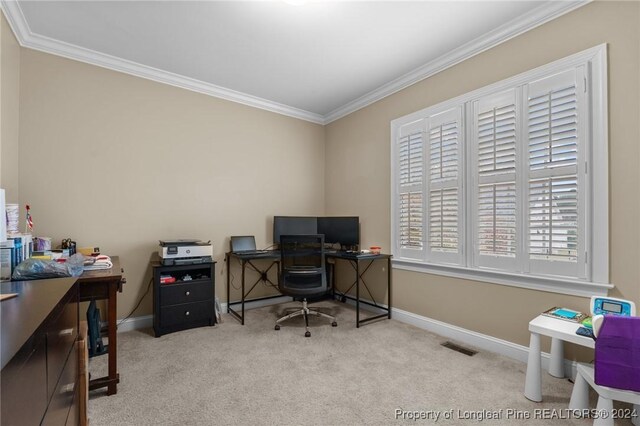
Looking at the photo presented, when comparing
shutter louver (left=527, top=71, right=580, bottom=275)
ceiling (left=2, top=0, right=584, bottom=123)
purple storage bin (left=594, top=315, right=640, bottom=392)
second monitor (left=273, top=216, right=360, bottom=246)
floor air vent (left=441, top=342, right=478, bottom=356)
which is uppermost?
ceiling (left=2, top=0, right=584, bottom=123)

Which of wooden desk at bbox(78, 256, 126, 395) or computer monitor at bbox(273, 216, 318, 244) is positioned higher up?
computer monitor at bbox(273, 216, 318, 244)

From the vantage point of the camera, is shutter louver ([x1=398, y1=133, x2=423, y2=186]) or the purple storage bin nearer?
the purple storage bin

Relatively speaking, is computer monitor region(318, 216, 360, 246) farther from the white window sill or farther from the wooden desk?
the wooden desk

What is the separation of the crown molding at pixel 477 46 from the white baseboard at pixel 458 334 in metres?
2.63

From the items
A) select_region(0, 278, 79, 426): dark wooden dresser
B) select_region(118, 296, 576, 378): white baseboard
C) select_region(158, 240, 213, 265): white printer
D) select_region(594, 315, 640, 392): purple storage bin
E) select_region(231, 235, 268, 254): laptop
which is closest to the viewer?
select_region(0, 278, 79, 426): dark wooden dresser

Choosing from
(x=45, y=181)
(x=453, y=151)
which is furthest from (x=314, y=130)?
(x=45, y=181)

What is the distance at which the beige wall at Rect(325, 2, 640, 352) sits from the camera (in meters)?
1.96

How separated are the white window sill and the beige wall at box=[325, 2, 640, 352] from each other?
0.17 feet

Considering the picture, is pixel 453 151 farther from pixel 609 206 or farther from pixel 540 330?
pixel 540 330

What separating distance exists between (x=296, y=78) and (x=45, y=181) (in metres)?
2.71

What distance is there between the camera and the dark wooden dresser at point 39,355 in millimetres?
600

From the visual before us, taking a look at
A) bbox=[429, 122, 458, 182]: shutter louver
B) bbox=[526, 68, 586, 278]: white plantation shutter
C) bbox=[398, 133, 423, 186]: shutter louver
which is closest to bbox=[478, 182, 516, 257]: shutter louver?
bbox=[526, 68, 586, 278]: white plantation shutter

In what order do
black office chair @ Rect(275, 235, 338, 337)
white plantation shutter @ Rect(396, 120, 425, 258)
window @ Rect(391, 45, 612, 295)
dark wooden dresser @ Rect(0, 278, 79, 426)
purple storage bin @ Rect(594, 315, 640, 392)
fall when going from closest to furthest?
1. dark wooden dresser @ Rect(0, 278, 79, 426)
2. purple storage bin @ Rect(594, 315, 640, 392)
3. window @ Rect(391, 45, 612, 295)
4. black office chair @ Rect(275, 235, 338, 337)
5. white plantation shutter @ Rect(396, 120, 425, 258)

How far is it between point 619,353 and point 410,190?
2.19 meters
